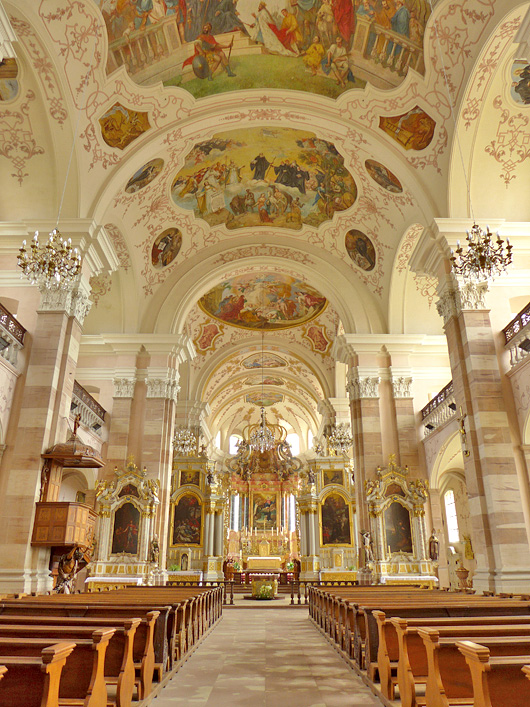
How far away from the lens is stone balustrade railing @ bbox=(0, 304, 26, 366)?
31.0 feet

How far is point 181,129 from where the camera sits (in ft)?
42.5

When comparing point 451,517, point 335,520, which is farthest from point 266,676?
point 335,520

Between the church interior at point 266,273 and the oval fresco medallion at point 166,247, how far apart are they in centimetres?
9

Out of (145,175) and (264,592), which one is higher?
(145,175)

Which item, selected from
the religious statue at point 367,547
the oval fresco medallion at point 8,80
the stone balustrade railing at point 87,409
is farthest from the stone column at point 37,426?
the religious statue at point 367,547

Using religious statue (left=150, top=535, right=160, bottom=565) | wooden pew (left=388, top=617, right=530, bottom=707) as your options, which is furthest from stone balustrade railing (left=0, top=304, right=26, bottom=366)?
wooden pew (left=388, top=617, right=530, bottom=707)

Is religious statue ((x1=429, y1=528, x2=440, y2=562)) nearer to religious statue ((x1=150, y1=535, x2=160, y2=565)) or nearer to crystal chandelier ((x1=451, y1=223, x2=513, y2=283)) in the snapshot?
religious statue ((x1=150, y1=535, x2=160, y2=565))

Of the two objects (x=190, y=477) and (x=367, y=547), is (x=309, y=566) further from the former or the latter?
(x=367, y=547)

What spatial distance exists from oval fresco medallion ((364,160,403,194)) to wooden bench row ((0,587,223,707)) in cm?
1110

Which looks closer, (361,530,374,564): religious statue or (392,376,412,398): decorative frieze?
(361,530,374,564): religious statue

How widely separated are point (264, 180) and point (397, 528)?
10741mm

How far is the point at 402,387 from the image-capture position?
16125 millimetres

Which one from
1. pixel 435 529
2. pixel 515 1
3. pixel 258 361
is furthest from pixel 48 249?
pixel 258 361

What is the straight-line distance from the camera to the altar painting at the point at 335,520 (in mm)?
20359
